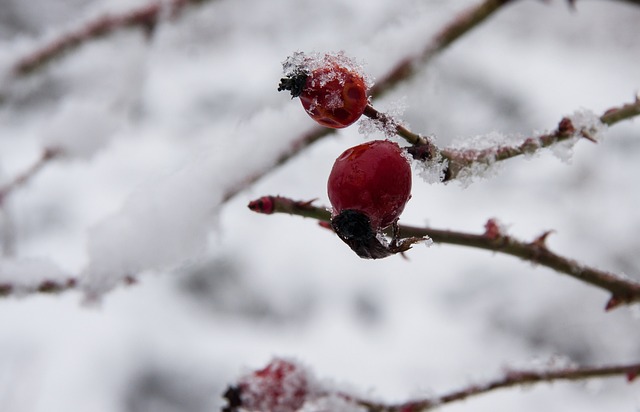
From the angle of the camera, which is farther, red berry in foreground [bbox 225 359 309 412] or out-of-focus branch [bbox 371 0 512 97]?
out-of-focus branch [bbox 371 0 512 97]

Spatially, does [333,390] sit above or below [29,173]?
below

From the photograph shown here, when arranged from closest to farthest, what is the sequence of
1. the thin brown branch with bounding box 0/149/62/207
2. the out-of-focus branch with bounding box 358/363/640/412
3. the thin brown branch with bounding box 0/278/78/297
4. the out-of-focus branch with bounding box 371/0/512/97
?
1. the out-of-focus branch with bounding box 358/363/640/412
2. the thin brown branch with bounding box 0/278/78/297
3. the out-of-focus branch with bounding box 371/0/512/97
4. the thin brown branch with bounding box 0/149/62/207

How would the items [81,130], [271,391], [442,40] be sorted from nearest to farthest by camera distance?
[271,391], [442,40], [81,130]

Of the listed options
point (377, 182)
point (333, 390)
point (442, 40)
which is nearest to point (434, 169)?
point (377, 182)

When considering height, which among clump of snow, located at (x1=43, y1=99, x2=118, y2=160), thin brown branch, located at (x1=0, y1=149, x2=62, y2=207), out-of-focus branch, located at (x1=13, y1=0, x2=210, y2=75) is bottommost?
thin brown branch, located at (x1=0, y1=149, x2=62, y2=207)

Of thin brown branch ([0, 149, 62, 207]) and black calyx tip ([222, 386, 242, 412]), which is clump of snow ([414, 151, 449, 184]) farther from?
thin brown branch ([0, 149, 62, 207])

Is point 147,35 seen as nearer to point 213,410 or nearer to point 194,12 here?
point 194,12

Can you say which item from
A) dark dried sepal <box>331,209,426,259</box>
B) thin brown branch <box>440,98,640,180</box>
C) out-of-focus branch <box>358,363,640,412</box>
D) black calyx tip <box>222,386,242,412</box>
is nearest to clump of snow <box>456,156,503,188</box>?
thin brown branch <box>440,98,640,180</box>

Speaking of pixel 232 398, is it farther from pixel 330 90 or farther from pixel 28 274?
pixel 330 90
